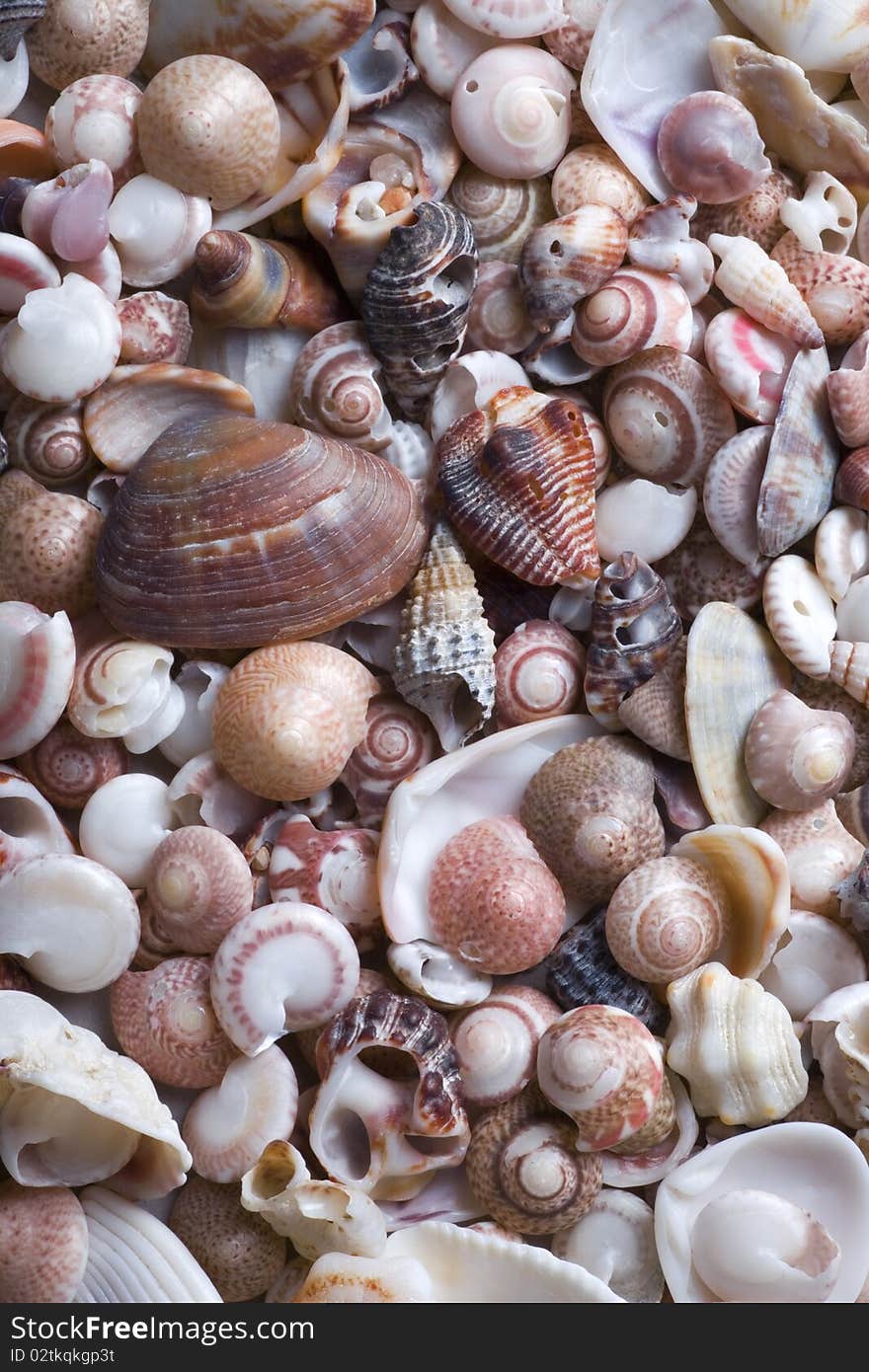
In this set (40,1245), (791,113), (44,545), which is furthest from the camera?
(791,113)

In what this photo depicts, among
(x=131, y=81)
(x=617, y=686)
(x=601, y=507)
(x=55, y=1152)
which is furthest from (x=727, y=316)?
(x=55, y=1152)

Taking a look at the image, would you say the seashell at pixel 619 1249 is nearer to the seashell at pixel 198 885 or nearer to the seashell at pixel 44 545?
the seashell at pixel 198 885

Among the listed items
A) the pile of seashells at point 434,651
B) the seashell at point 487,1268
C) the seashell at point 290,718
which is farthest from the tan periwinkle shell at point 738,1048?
the seashell at point 290,718

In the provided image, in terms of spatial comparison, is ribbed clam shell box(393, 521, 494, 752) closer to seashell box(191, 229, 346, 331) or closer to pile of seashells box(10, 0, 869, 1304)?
pile of seashells box(10, 0, 869, 1304)

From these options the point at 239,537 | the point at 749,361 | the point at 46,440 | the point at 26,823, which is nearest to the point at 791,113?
the point at 749,361

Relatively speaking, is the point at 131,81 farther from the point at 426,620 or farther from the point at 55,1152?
the point at 55,1152

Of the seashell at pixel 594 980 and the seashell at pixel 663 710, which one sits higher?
the seashell at pixel 663 710

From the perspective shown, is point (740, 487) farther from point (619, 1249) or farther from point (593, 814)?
point (619, 1249)
